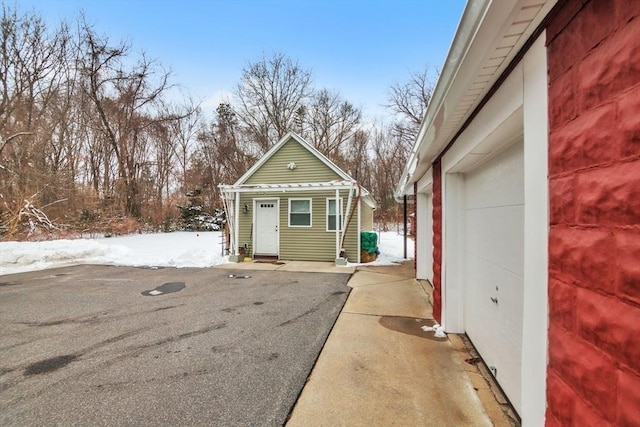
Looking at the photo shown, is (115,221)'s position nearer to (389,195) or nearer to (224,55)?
(224,55)

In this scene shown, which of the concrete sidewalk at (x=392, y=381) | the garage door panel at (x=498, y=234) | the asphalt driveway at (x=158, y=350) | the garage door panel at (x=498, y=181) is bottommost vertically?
the asphalt driveway at (x=158, y=350)

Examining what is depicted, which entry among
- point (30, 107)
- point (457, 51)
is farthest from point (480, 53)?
point (30, 107)

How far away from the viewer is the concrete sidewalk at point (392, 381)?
7.41ft

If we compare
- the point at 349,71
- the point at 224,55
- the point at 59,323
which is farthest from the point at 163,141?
the point at 59,323

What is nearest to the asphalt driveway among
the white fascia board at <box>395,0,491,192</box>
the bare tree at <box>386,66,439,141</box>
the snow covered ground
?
the white fascia board at <box>395,0,491,192</box>

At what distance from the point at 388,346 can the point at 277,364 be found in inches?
51.7

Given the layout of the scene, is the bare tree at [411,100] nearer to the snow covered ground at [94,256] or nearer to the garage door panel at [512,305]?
the snow covered ground at [94,256]

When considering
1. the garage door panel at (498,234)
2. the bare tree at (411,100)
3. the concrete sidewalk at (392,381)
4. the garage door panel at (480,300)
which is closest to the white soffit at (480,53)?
the garage door panel at (498,234)

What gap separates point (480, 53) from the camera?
1531 mm

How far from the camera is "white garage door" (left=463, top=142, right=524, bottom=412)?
2.22 m

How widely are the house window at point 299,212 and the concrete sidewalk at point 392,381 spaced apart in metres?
6.25

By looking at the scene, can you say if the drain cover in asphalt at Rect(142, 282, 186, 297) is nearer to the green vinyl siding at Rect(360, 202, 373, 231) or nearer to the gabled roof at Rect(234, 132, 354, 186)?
the gabled roof at Rect(234, 132, 354, 186)

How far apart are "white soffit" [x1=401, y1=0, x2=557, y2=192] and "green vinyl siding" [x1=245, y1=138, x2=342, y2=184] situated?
8.16 meters

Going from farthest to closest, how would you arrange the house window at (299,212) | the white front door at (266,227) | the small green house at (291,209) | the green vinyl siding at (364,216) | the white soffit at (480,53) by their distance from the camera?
the green vinyl siding at (364,216), the white front door at (266,227), the house window at (299,212), the small green house at (291,209), the white soffit at (480,53)
